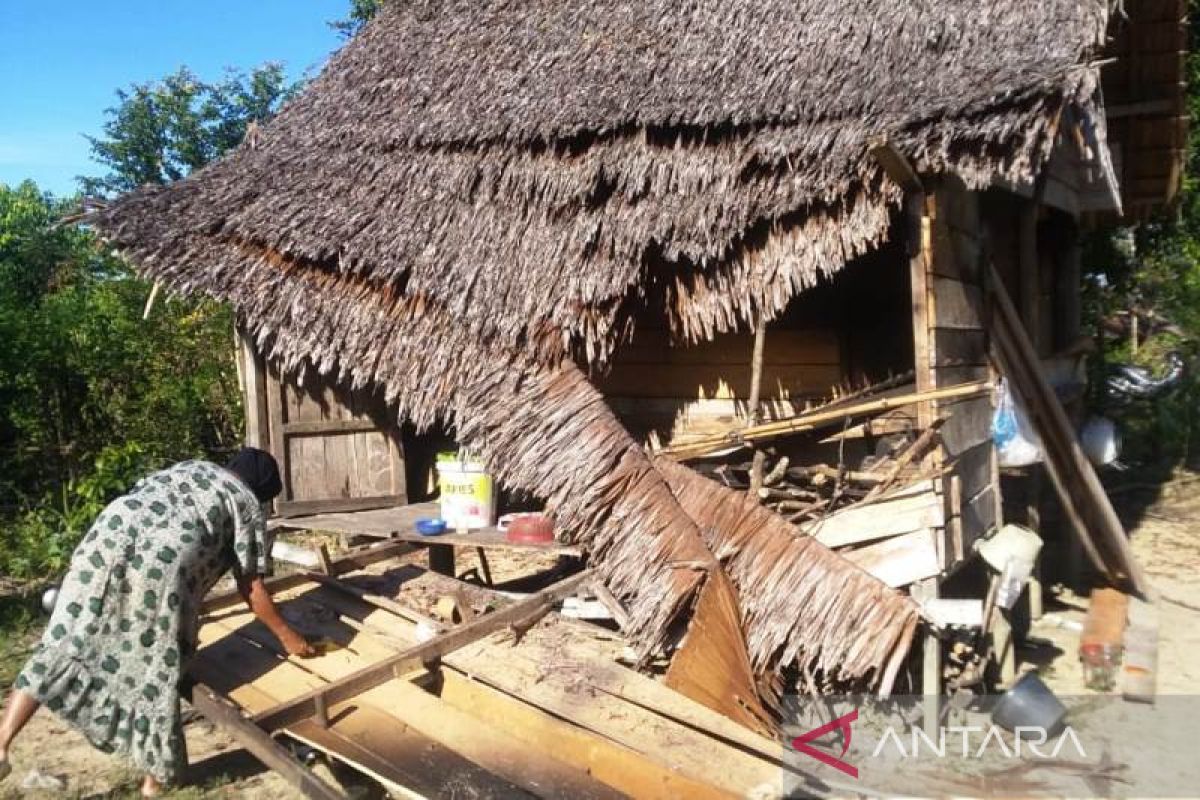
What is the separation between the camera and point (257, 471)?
4465 mm

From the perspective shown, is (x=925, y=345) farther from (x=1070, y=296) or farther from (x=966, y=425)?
(x=1070, y=296)

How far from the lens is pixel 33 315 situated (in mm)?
8727

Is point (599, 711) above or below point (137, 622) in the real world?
below

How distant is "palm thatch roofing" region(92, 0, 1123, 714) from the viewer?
418 cm

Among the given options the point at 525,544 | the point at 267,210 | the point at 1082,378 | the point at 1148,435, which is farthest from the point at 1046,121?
the point at 1148,435

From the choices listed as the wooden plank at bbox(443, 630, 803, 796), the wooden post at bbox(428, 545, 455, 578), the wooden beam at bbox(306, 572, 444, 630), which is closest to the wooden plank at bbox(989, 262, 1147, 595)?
the wooden plank at bbox(443, 630, 803, 796)

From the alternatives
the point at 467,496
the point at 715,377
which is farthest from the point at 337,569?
the point at 715,377

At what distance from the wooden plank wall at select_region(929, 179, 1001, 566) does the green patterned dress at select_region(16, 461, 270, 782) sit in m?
3.47

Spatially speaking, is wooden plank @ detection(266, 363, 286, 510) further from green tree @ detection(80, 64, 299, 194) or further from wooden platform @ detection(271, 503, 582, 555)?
green tree @ detection(80, 64, 299, 194)

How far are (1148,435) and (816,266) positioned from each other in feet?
31.1

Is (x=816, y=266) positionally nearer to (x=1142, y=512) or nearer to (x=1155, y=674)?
(x=1155, y=674)

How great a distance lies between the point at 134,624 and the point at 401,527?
2110mm

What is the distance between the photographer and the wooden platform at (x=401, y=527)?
5305 mm

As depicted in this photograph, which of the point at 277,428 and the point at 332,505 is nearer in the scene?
the point at 277,428
